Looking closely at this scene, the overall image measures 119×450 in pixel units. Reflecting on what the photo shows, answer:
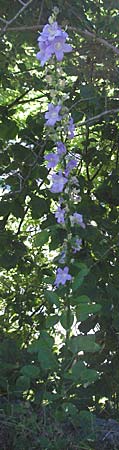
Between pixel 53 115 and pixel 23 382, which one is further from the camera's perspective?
pixel 23 382

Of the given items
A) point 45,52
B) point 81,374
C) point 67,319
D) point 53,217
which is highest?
point 53,217

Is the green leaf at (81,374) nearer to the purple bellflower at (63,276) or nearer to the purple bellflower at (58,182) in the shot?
the purple bellflower at (63,276)

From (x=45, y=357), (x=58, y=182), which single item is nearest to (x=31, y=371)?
(x=45, y=357)

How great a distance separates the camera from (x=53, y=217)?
2771 mm

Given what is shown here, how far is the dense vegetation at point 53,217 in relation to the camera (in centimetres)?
206

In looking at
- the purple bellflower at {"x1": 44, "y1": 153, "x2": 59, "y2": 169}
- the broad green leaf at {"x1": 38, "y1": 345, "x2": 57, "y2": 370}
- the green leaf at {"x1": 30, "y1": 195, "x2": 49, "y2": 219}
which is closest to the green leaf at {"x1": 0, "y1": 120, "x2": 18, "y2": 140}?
the green leaf at {"x1": 30, "y1": 195, "x2": 49, "y2": 219}

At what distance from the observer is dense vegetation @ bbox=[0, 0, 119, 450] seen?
2057mm

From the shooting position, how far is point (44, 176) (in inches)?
110

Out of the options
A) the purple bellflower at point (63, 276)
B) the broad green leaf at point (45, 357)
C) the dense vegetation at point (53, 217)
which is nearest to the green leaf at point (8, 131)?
the dense vegetation at point (53, 217)

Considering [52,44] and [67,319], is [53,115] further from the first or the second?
[67,319]

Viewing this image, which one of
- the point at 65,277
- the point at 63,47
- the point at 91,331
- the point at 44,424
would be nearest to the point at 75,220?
the point at 65,277

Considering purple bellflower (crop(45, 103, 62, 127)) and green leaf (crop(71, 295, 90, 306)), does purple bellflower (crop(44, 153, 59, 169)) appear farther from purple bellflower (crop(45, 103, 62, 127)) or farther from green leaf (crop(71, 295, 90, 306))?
green leaf (crop(71, 295, 90, 306))

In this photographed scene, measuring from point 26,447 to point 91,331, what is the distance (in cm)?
111

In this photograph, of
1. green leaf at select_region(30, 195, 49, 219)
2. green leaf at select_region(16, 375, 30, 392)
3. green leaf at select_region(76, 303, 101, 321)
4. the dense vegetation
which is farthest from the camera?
green leaf at select_region(30, 195, 49, 219)
